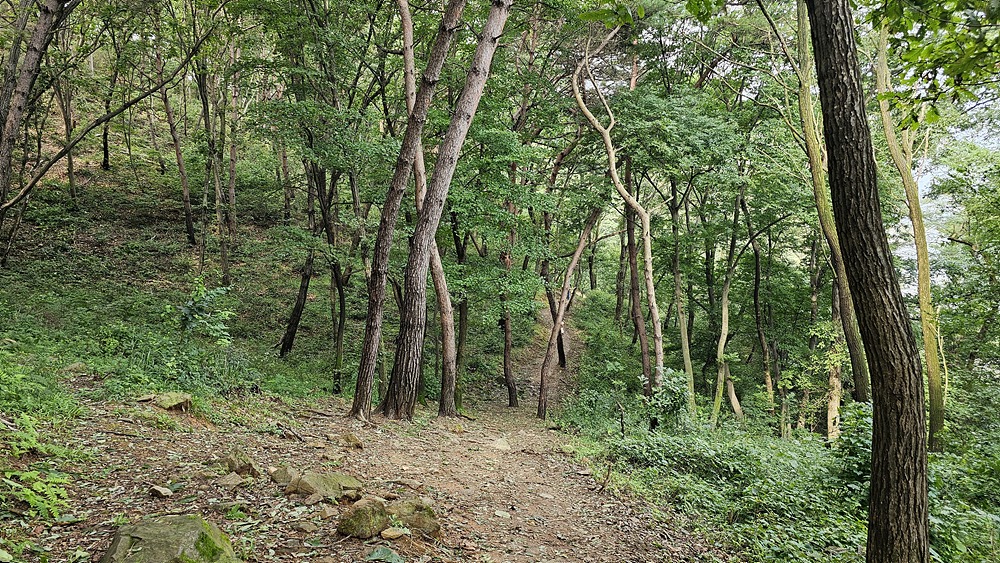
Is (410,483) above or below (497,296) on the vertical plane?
below

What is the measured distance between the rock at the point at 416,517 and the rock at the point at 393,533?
176mm

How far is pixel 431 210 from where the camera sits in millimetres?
8211

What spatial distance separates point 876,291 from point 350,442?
19.0 feet

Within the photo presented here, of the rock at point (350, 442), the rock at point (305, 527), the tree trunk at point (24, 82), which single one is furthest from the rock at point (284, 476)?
the tree trunk at point (24, 82)

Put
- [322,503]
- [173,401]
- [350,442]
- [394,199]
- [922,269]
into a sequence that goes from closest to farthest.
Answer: [322,503], [173,401], [350,442], [394,199], [922,269]

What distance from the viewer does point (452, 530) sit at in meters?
4.37

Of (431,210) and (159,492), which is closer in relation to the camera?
(159,492)

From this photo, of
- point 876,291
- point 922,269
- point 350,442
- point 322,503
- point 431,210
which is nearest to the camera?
point 876,291

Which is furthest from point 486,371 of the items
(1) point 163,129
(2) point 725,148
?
(1) point 163,129

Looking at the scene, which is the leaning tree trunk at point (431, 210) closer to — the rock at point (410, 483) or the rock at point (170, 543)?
the rock at point (410, 483)

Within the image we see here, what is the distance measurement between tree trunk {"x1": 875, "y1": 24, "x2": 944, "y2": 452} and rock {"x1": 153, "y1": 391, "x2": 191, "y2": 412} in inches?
435

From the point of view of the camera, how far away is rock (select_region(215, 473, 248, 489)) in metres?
3.95

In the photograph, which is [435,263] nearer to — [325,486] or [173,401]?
[173,401]

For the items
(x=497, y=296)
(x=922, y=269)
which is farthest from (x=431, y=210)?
(x=922, y=269)
